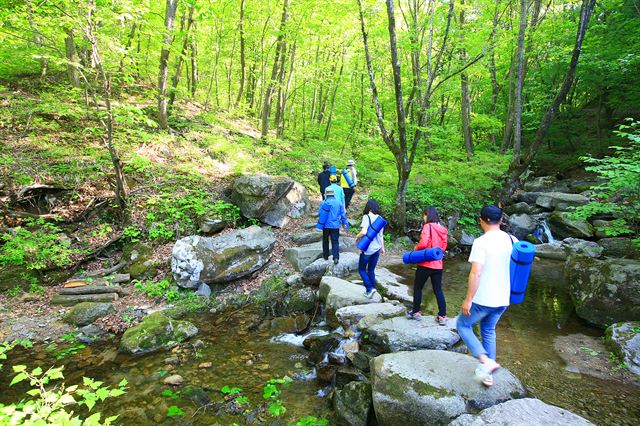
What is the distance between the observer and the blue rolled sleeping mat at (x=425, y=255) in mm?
5000

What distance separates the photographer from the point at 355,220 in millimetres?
12828

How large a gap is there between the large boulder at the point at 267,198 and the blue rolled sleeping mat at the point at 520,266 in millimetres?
8199

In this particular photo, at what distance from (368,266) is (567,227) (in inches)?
410

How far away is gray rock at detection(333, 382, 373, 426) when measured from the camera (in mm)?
4199

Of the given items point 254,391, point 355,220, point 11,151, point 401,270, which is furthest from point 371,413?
point 11,151

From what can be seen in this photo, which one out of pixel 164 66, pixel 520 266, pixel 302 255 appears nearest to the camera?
pixel 520 266

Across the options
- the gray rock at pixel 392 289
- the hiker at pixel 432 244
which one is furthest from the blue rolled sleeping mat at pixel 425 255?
the gray rock at pixel 392 289

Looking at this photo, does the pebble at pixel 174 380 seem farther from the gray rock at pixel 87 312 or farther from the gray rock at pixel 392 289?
the gray rock at pixel 392 289

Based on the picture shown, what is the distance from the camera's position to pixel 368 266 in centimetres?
660

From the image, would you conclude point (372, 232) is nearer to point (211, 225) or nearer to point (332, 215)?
point (332, 215)

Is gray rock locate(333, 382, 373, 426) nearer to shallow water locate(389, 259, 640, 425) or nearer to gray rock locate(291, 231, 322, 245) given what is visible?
shallow water locate(389, 259, 640, 425)

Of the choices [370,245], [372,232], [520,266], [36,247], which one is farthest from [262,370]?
[36,247]

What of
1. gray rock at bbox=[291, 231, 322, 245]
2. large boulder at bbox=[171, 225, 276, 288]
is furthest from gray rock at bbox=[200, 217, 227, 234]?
gray rock at bbox=[291, 231, 322, 245]

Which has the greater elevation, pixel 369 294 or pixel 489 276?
pixel 489 276
